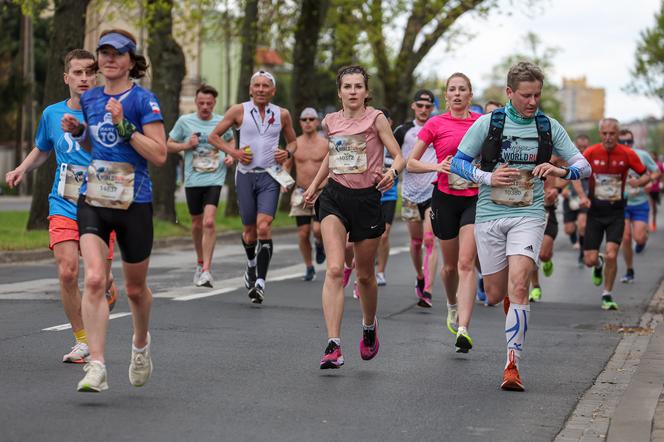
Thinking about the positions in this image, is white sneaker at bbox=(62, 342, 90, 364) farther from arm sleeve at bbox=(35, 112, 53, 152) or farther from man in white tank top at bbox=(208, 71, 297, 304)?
man in white tank top at bbox=(208, 71, 297, 304)

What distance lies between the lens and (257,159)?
13.1 m

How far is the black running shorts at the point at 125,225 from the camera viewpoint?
A: 718 centimetres

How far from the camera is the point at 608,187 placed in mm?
14406

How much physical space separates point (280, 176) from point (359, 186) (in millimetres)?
4180

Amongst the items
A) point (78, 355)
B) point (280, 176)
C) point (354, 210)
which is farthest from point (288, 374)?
point (280, 176)

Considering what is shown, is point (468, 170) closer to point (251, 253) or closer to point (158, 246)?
point (251, 253)

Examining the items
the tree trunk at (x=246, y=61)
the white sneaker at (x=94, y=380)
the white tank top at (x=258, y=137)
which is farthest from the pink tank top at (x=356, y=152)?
the tree trunk at (x=246, y=61)

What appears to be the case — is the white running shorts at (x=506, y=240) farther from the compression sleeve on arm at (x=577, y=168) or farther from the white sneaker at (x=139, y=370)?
the white sneaker at (x=139, y=370)

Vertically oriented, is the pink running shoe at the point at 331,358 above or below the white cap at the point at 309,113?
below

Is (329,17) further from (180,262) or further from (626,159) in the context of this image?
(626,159)

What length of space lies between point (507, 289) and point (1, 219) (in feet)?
62.1

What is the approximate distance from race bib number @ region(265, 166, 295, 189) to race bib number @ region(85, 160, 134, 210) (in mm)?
5769

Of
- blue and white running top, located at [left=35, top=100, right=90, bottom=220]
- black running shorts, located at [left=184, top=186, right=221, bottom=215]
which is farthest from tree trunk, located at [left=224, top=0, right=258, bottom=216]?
blue and white running top, located at [left=35, top=100, right=90, bottom=220]

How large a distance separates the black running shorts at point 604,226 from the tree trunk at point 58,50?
10.3 meters
